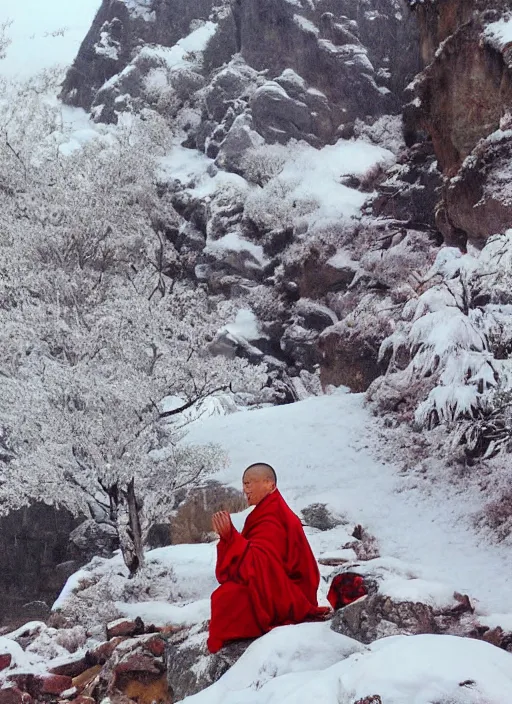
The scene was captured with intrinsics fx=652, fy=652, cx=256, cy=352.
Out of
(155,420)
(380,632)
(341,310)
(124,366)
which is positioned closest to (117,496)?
(155,420)

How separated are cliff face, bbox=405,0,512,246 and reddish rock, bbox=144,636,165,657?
11.3 meters

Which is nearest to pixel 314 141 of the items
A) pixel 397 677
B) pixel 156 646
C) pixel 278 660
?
pixel 156 646

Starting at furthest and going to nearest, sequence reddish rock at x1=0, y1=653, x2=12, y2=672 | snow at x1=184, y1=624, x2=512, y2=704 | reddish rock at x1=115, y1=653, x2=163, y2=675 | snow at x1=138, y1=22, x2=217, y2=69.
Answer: snow at x1=138, y1=22, x2=217, y2=69, reddish rock at x1=0, y1=653, x2=12, y2=672, reddish rock at x1=115, y1=653, x2=163, y2=675, snow at x1=184, y1=624, x2=512, y2=704

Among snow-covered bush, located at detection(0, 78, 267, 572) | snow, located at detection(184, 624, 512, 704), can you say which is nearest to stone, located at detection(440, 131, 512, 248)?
snow-covered bush, located at detection(0, 78, 267, 572)

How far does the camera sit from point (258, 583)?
3902 millimetres

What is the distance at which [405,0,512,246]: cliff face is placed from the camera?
13.8 meters

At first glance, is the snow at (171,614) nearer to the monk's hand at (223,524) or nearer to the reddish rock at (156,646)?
the reddish rock at (156,646)

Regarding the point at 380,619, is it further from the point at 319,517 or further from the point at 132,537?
the point at 319,517

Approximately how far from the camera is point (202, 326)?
1083 centimetres

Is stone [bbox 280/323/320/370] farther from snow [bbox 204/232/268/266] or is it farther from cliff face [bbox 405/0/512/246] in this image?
cliff face [bbox 405/0/512/246]

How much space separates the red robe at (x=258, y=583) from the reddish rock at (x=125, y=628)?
8.16 feet

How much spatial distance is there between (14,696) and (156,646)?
1.26 meters

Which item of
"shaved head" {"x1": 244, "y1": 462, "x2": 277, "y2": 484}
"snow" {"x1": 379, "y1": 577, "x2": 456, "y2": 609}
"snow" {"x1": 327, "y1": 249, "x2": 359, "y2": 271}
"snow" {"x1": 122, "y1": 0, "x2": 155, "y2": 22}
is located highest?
"snow" {"x1": 122, "y1": 0, "x2": 155, "y2": 22}

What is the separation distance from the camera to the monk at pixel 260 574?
154 inches
